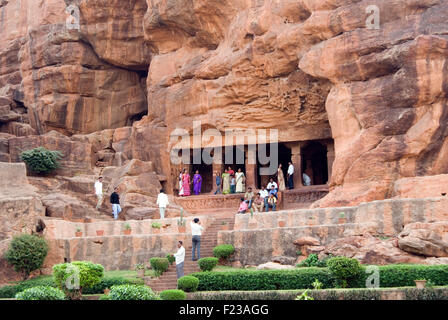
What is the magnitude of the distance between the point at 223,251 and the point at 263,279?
3.33 m

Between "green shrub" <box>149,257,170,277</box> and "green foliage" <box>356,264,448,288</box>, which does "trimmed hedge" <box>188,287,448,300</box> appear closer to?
"green foliage" <box>356,264,448,288</box>

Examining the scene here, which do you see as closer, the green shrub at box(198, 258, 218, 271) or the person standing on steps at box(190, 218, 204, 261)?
the green shrub at box(198, 258, 218, 271)

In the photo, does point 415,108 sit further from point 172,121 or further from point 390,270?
point 172,121

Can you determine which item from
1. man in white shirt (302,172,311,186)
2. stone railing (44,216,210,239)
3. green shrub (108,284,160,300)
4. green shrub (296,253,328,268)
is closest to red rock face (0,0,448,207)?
man in white shirt (302,172,311,186)

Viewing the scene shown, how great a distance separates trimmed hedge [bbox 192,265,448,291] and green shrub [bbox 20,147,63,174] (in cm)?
1464

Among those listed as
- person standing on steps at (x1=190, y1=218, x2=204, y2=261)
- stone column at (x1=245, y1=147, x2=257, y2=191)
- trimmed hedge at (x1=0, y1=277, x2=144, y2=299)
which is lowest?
trimmed hedge at (x1=0, y1=277, x2=144, y2=299)

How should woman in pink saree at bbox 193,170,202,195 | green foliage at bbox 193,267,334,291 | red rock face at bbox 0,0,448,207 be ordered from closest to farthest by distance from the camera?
green foliage at bbox 193,267,334,291 → red rock face at bbox 0,0,448,207 → woman in pink saree at bbox 193,170,202,195

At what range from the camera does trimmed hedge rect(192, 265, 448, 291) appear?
60.6 ft

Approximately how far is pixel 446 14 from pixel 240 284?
12696 millimetres

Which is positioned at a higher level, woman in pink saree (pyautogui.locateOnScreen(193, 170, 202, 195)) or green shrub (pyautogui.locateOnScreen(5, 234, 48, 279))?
woman in pink saree (pyautogui.locateOnScreen(193, 170, 202, 195))

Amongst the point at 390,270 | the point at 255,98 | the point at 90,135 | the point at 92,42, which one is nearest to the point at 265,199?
the point at 255,98

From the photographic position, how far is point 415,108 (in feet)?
86.8

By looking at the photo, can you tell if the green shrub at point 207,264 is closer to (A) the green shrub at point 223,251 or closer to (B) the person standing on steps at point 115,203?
(A) the green shrub at point 223,251

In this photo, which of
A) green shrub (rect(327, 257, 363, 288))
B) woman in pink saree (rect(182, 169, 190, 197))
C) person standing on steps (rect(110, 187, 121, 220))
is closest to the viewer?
green shrub (rect(327, 257, 363, 288))
